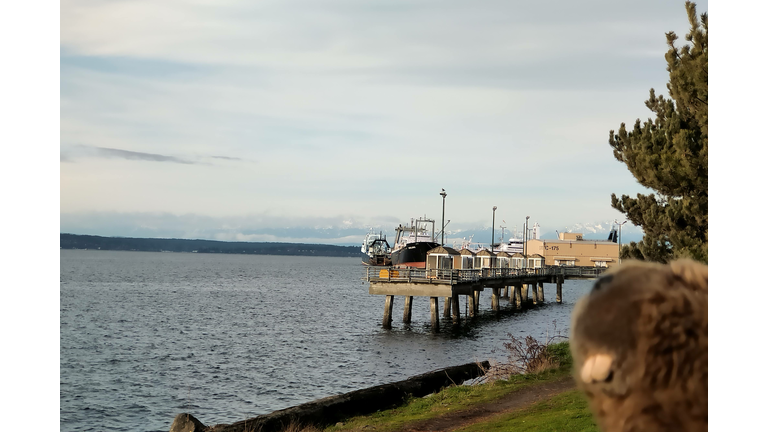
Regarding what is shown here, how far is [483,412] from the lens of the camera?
44.1 ft

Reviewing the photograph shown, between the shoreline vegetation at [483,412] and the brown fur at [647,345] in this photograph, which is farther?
the shoreline vegetation at [483,412]

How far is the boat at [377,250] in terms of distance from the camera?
122 m

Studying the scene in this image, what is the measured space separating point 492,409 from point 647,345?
1199 centimetres

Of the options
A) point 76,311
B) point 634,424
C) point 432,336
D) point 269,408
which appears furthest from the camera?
point 76,311

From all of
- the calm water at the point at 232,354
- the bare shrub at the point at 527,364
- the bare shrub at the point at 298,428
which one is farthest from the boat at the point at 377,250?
the bare shrub at the point at 298,428

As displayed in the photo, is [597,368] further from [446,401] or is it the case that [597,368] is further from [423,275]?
[423,275]

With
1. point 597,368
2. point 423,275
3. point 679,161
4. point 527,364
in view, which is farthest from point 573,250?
point 597,368

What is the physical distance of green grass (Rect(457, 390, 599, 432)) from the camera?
1060cm

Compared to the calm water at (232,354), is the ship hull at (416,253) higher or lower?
higher

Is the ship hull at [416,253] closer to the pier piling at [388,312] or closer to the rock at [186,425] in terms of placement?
the pier piling at [388,312]
